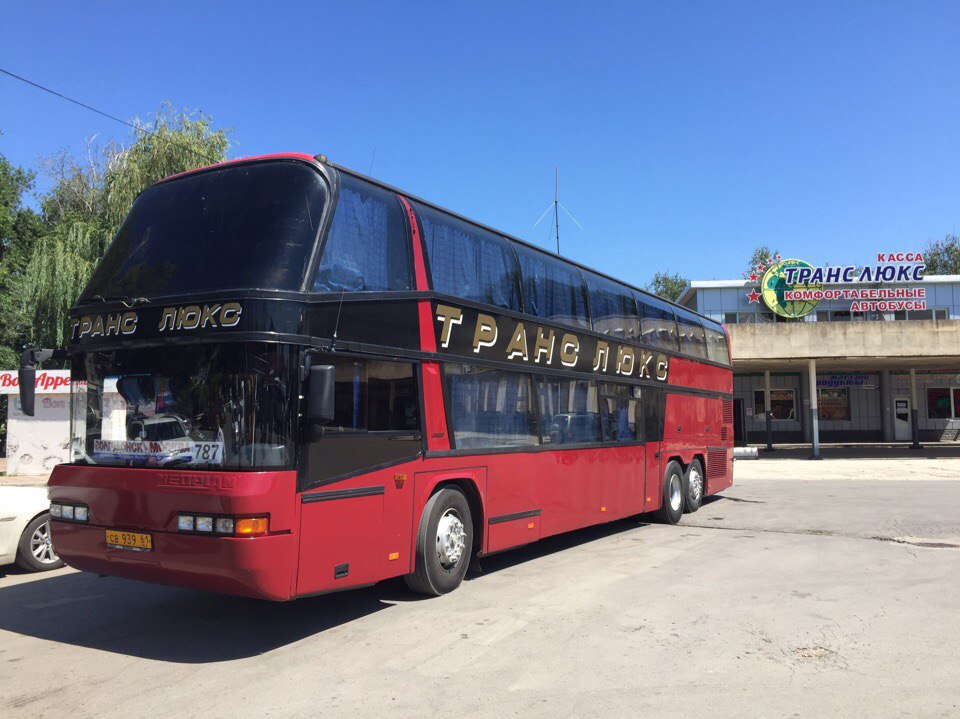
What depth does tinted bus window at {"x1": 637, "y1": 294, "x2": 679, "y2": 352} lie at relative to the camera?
12211 mm

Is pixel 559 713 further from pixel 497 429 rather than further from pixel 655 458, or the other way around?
pixel 655 458

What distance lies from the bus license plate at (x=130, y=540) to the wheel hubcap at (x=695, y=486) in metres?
10.5

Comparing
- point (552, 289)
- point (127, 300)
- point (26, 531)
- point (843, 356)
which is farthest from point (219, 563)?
point (843, 356)

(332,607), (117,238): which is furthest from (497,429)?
(117,238)

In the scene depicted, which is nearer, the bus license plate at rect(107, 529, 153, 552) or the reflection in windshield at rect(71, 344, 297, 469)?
the reflection in windshield at rect(71, 344, 297, 469)

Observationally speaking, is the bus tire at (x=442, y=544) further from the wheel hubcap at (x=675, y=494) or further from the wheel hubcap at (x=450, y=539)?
the wheel hubcap at (x=675, y=494)

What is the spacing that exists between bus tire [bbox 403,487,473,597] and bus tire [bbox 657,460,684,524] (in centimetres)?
585

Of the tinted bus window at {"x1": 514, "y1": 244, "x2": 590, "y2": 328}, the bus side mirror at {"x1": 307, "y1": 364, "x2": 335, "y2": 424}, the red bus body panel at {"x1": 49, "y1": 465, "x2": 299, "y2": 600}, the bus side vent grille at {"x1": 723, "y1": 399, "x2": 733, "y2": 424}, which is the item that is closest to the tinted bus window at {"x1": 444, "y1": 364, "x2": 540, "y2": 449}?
the tinted bus window at {"x1": 514, "y1": 244, "x2": 590, "y2": 328}

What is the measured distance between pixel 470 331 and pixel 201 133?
22.6m

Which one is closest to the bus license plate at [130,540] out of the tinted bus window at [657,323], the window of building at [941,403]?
the tinted bus window at [657,323]

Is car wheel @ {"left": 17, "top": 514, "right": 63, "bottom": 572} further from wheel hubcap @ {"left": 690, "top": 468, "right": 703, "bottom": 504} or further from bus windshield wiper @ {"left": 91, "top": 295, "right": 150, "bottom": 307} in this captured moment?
wheel hubcap @ {"left": 690, "top": 468, "right": 703, "bottom": 504}

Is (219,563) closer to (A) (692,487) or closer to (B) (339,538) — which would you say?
(B) (339,538)

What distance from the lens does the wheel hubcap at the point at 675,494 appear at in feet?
42.2

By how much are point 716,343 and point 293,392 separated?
39.3 feet
